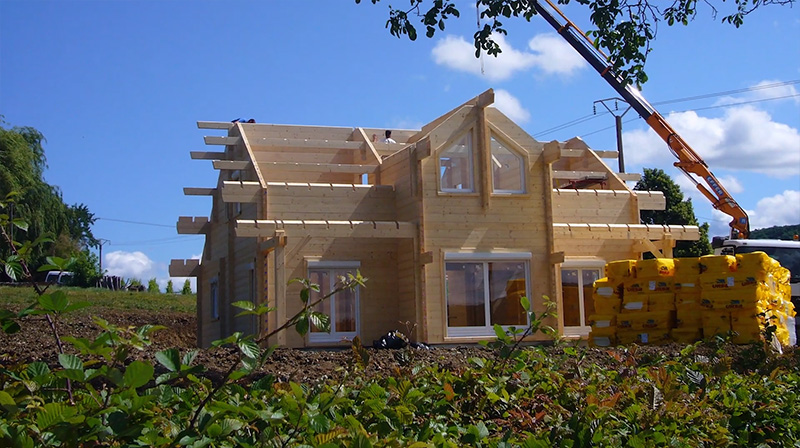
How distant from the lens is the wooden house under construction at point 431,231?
17.5m

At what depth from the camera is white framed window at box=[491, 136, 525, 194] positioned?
18750 millimetres

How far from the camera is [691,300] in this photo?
585 inches

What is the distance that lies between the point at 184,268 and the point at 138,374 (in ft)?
67.5

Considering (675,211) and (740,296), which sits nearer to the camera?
(740,296)

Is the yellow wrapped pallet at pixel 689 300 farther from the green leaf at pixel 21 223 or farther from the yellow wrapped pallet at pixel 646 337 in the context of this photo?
the green leaf at pixel 21 223

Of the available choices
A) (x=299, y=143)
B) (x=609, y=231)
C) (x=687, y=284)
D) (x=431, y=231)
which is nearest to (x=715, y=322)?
(x=687, y=284)

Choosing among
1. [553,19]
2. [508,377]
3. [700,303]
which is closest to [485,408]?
[508,377]

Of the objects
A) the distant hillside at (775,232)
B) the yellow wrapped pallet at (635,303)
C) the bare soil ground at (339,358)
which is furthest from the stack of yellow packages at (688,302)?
the distant hillside at (775,232)

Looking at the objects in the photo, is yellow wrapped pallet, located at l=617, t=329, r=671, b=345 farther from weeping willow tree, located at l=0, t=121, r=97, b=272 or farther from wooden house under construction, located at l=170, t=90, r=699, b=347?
weeping willow tree, located at l=0, t=121, r=97, b=272

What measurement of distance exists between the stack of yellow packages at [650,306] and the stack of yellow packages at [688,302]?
13 cm

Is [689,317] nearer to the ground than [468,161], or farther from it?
nearer to the ground

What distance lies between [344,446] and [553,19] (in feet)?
82.2

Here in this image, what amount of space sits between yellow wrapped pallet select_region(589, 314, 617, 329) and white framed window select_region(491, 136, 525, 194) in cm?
399

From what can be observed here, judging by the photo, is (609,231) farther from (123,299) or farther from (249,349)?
(123,299)
